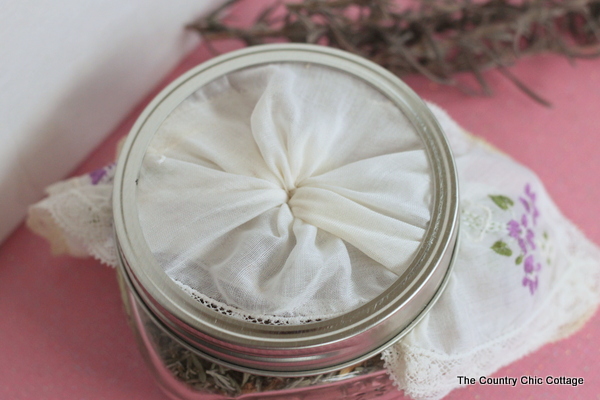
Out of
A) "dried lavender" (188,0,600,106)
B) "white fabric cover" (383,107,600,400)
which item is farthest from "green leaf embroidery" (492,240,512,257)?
"dried lavender" (188,0,600,106)

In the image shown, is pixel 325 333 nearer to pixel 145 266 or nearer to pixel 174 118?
pixel 145 266

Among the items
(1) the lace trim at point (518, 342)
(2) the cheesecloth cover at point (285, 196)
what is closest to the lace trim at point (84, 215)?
(2) the cheesecloth cover at point (285, 196)

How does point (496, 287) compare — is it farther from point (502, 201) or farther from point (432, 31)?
point (432, 31)

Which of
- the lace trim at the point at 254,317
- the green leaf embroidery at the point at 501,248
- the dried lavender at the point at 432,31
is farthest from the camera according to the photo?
the dried lavender at the point at 432,31

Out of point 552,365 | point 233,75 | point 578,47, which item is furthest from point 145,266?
point 578,47

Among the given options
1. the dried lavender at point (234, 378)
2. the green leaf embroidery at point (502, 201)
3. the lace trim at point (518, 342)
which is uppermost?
the dried lavender at point (234, 378)

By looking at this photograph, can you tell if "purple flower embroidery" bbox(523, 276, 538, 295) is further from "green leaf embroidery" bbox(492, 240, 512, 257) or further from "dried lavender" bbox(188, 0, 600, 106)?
"dried lavender" bbox(188, 0, 600, 106)

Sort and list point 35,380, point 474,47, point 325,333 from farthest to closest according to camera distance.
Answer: point 474,47 < point 35,380 < point 325,333

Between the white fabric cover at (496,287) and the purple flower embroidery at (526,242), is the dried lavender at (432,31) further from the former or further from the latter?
the purple flower embroidery at (526,242)
